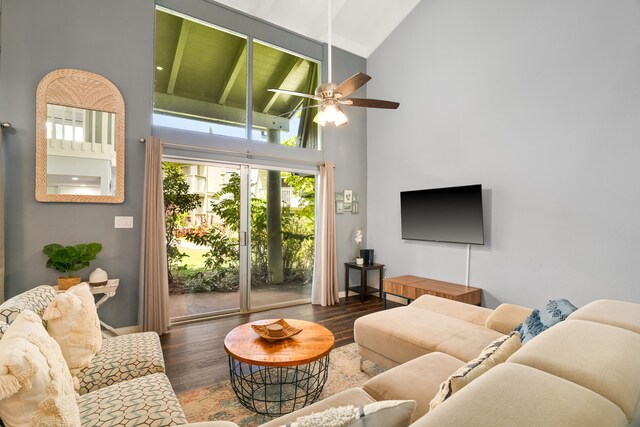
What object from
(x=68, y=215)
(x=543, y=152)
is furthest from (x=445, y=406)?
(x=68, y=215)

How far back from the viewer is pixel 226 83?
439 centimetres

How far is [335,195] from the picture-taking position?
16.9 ft

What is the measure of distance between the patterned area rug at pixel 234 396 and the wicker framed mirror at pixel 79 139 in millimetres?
2350

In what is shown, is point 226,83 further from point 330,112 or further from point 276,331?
point 276,331

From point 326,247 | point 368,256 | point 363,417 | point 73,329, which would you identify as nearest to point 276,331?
point 73,329

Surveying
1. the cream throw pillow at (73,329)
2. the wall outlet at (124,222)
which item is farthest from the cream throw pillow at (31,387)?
the wall outlet at (124,222)

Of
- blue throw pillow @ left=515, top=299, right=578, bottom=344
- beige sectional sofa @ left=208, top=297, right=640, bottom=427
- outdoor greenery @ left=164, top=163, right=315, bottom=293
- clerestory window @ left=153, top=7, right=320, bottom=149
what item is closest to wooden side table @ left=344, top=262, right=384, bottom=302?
outdoor greenery @ left=164, top=163, right=315, bottom=293

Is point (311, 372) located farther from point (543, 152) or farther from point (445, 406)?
point (543, 152)

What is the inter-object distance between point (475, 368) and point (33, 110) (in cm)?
428

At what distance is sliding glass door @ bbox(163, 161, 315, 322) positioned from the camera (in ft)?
13.3

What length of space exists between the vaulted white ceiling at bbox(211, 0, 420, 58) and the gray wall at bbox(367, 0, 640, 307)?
0.98ft

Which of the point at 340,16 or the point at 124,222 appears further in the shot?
the point at 340,16

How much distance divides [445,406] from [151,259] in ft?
11.7

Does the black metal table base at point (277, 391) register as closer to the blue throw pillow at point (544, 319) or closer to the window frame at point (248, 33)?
the blue throw pillow at point (544, 319)
